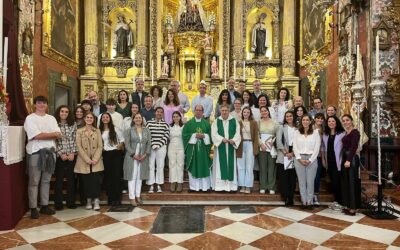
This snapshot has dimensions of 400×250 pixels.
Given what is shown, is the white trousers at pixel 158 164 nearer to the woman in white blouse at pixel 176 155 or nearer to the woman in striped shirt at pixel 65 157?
the woman in white blouse at pixel 176 155

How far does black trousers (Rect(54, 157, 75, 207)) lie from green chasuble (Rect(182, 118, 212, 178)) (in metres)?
1.88

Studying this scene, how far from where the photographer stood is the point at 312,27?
432 inches

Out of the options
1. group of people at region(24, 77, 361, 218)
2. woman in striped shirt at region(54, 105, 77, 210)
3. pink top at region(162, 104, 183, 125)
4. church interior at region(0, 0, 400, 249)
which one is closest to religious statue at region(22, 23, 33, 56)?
church interior at region(0, 0, 400, 249)

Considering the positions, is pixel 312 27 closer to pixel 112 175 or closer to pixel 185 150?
pixel 185 150

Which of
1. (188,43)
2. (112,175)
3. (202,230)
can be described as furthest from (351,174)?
(188,43)

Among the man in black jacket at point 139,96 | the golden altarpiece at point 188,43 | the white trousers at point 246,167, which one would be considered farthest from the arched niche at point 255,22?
the white trousers at point 246,167

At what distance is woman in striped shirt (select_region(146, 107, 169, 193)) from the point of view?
5.94m

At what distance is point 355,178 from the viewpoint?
5148mm

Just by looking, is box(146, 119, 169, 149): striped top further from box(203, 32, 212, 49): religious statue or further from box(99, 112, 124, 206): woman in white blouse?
box(203, 32, 212, 49): religious statue

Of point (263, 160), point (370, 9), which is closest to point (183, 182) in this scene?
point (263, 160)

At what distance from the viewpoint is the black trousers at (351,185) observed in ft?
16.7

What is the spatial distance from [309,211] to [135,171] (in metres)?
2.79

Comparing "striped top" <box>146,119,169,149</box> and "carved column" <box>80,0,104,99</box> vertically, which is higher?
"carved column" <box>80,0,104,99</box>

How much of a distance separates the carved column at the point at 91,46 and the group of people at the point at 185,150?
5694 millimetres
